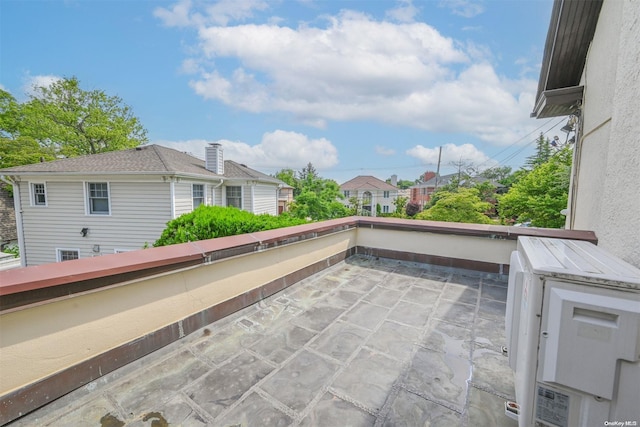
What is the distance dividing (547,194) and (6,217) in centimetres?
2720

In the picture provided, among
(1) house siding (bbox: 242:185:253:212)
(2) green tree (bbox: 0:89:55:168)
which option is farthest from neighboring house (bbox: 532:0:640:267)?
(2) green tree (bbox: 0:89:55:168)

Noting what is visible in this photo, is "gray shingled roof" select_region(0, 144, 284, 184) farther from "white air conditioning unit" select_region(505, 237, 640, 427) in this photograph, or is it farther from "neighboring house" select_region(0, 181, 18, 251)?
"white air conditioning unit" select_region(505, 237, 640, 427)

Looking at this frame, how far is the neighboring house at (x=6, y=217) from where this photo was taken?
15.9 metres

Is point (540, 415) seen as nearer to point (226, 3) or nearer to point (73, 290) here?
point (73, 290)

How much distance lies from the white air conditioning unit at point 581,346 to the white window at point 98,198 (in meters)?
13.2

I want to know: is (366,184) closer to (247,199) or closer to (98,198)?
(247,199)

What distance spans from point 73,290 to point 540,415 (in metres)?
2.66

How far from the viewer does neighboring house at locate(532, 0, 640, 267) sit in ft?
6.40

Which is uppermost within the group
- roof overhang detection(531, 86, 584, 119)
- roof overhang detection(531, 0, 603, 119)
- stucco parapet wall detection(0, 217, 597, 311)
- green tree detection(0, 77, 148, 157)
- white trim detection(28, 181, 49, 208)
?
green tree detection(0, 77, 148, 157)

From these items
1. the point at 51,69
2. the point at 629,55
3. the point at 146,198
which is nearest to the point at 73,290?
the point at 629,55

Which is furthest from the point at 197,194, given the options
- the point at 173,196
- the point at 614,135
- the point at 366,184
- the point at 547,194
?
the point at 366,184

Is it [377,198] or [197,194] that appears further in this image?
[377,198]

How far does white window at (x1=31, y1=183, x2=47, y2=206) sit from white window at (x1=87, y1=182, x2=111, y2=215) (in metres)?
1.97

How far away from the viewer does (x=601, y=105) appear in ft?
10.3
